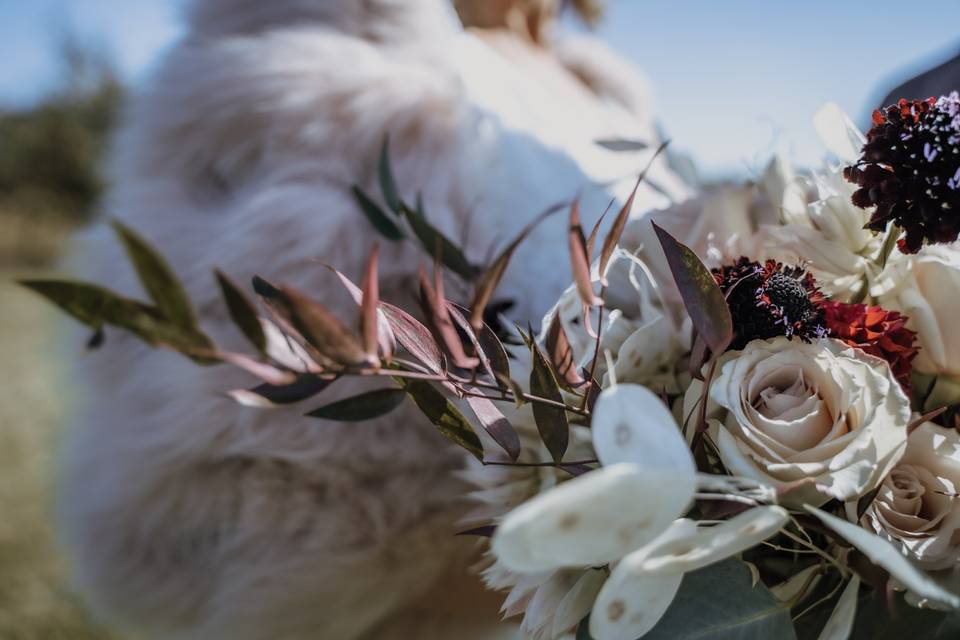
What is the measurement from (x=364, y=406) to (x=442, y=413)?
3cm

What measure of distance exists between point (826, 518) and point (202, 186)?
0.48 m

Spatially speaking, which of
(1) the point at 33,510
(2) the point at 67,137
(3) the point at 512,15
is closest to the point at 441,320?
(3) the point at 512,15

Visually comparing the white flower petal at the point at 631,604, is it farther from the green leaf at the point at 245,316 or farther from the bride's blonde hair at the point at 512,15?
the bride's blonde hair at the point at 512,15

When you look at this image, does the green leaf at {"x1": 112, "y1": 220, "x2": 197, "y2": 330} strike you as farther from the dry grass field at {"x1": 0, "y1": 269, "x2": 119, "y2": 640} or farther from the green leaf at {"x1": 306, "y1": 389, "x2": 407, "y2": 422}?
the dry grass field at {"x1": 0, "y1": 269, "x2": 119, "y2": 640}

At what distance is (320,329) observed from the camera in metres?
0.18

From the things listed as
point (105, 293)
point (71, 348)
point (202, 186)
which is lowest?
point (71, 348)

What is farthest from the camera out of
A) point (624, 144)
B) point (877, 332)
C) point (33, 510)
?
point (33, 510)

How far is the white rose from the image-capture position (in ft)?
0.87

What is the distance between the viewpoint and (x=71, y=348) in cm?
56

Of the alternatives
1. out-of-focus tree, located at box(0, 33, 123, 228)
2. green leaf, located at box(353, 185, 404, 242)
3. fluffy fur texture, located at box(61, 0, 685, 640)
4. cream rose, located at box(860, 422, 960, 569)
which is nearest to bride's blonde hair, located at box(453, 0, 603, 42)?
fluffy fur texture, located at box(61, 0, 685, 640)

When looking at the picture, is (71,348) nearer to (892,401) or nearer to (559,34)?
(892,401)

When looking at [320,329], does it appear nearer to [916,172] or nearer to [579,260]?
[579,260]

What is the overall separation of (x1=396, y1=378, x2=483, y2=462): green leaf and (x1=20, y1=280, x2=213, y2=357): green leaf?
2.8 inches

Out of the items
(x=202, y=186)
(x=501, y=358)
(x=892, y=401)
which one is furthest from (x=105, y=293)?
(x=202, y=186)
